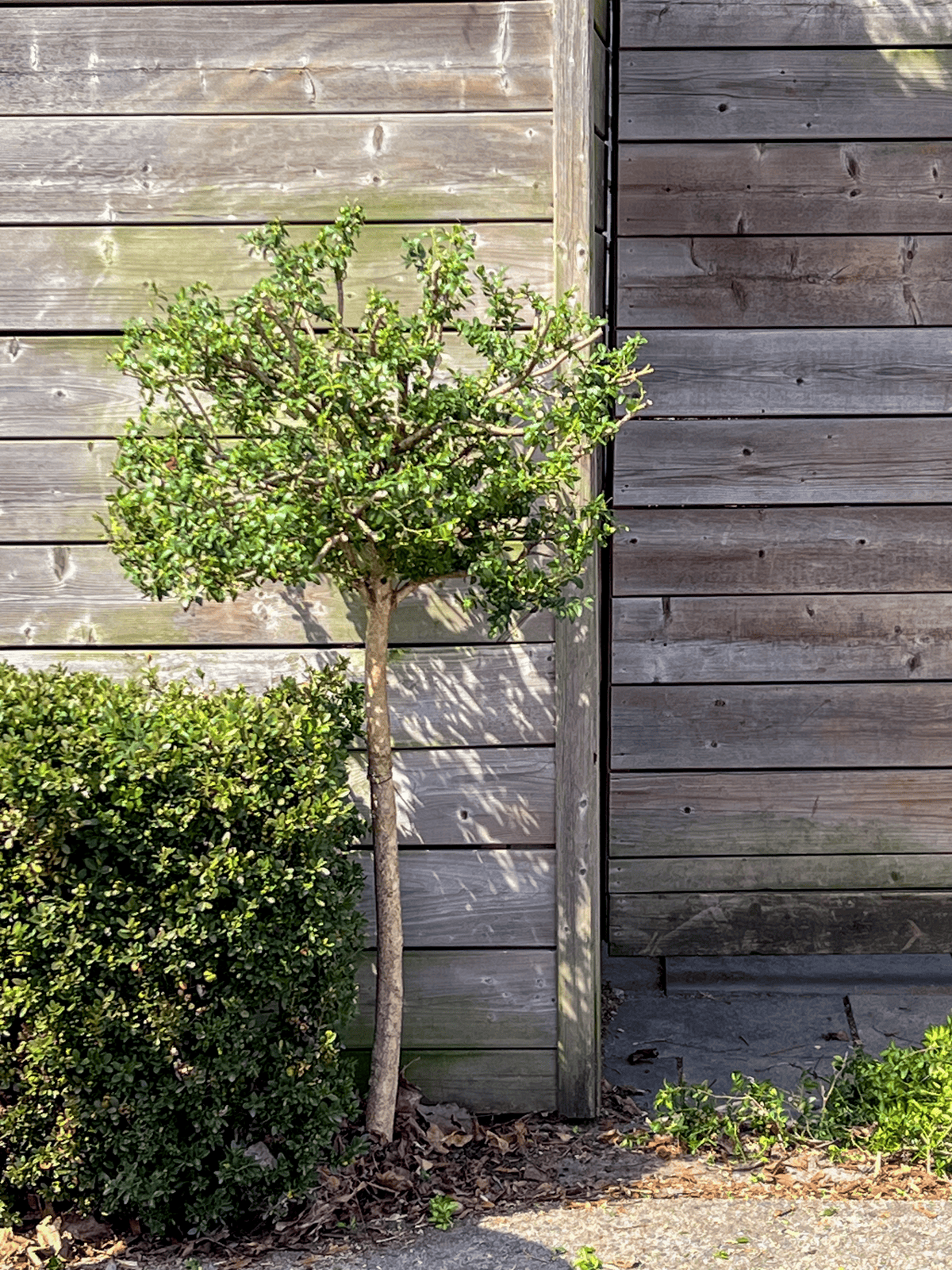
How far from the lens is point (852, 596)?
14.2ft

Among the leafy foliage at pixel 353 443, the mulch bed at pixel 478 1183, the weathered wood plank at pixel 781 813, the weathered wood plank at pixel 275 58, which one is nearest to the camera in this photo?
the leafy foliage at pixel 353 443

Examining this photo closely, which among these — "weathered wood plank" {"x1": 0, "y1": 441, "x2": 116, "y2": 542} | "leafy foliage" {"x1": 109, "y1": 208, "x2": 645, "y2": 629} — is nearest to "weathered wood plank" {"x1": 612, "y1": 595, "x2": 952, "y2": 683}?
"leafy foliage" {"x1": 109, "y1": 208, "x2": 645, "y2": 629}

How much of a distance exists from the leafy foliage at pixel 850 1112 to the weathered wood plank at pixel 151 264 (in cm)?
232

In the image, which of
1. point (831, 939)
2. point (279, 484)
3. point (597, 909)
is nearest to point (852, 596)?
point (831, 939)

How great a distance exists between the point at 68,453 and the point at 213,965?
4.84 ft

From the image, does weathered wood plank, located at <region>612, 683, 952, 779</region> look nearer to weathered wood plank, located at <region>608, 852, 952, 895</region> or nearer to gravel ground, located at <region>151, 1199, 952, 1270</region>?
A: weathered wood plank, located at <region>608, 852, 952, 895</region>

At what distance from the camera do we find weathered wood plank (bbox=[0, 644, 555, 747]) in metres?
3.26

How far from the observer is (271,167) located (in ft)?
10.3

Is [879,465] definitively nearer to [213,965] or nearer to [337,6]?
[337,6]

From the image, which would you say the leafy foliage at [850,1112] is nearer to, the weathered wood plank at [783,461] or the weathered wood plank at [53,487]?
the weathered wood plank at [783,461]

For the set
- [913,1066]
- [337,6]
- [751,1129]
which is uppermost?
[337,6]

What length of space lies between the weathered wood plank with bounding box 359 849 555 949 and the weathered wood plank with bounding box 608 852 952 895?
3.82 ft

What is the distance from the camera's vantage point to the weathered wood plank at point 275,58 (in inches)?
122

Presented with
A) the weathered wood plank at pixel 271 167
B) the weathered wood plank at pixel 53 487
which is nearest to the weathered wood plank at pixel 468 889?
the weathered wood plank at pixel 53 487
